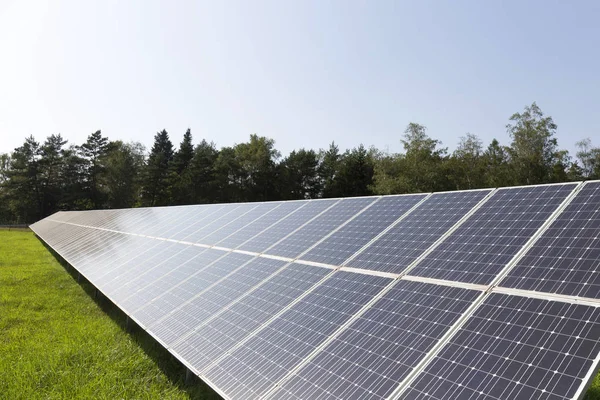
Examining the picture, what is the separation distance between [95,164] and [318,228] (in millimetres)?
Answer: 74630

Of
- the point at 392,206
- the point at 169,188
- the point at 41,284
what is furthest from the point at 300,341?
the point at 169,188

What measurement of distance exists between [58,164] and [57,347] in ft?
240

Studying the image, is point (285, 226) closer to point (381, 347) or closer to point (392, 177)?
point (381, 347)

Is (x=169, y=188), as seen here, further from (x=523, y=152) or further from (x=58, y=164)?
(x=523, y=152)

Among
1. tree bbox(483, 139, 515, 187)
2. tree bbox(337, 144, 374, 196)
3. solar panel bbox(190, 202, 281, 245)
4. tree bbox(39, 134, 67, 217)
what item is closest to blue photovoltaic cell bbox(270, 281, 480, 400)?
solar panel bbox(190, 202, 281, 245)

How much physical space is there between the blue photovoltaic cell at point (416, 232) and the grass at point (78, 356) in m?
3.27

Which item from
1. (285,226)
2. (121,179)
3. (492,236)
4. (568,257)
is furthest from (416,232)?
(121,179)

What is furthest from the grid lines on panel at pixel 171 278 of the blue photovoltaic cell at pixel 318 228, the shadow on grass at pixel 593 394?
the shadow on grass at pixel 593 394

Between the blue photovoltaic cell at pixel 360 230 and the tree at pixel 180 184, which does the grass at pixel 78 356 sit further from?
the tree at pixel 180 184

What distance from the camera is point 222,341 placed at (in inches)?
229

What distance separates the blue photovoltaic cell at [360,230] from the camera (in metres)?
7.28

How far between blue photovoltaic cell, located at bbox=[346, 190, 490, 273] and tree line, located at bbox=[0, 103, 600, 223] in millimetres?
44678

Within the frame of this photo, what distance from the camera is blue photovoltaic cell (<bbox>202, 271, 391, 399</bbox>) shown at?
4703 millimetres

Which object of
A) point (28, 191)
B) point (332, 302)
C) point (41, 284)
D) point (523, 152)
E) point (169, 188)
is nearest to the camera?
point (332, 302)
